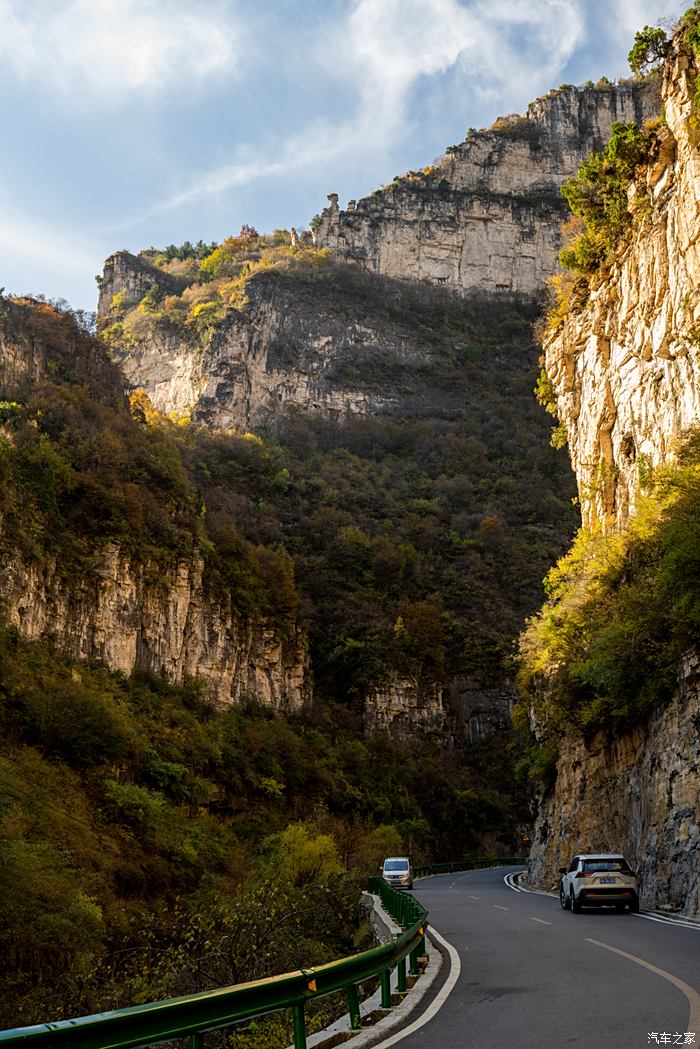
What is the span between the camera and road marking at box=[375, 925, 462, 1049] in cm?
669

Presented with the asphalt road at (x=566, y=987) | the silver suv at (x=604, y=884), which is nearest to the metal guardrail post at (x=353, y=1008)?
the asphalt road at (x=566, y=987)

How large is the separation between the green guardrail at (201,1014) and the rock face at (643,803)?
11509 mm

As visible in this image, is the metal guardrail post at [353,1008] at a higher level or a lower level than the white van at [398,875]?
higher

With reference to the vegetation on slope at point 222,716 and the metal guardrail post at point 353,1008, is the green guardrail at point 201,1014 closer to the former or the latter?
the metal guardrail post at point 353,1008

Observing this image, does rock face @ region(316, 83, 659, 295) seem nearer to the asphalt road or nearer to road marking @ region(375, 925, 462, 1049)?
the asphalt road

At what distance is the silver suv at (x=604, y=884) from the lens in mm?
17141

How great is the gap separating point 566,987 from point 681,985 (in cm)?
108

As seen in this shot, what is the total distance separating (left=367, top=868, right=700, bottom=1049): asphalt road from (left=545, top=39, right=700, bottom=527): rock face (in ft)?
60.9

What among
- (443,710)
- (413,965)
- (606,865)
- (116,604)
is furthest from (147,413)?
(413,965)

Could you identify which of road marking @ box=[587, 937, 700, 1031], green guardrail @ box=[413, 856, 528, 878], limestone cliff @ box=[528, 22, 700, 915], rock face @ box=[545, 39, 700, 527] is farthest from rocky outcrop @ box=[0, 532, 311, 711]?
road marking @ box=[587, 937, 700, 1031]

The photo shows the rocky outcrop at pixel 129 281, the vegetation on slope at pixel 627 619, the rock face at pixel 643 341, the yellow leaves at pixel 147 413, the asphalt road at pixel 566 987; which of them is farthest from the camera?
the rocky outcrop at pixel 129 281

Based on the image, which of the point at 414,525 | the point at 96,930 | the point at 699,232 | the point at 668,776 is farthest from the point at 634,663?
the point at 414,525

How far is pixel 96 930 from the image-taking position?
806 inches

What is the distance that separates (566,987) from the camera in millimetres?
8500
